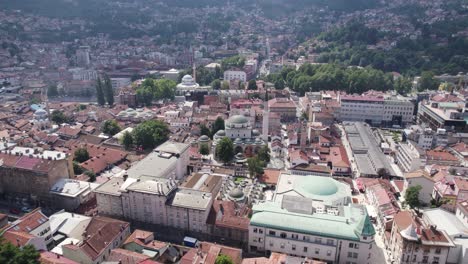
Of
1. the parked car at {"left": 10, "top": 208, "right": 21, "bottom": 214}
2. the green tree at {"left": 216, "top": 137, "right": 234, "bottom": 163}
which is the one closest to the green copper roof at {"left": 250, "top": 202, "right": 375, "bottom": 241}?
Answer: the green tree at {"left": 216, "top": 137, "right": 234, "bottom": 163}

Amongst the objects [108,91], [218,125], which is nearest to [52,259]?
[218,125]

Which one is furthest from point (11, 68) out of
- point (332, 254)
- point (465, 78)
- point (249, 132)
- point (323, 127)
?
point (465, 78)

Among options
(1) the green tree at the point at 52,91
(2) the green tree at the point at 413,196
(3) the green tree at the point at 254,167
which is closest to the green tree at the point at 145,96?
(1) the green tree at the point at 52,91

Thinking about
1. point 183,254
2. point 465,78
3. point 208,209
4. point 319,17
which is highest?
point 319,17

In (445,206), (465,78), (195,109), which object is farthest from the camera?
(465,78)

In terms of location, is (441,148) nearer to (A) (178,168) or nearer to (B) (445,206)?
(B) (445,206)
